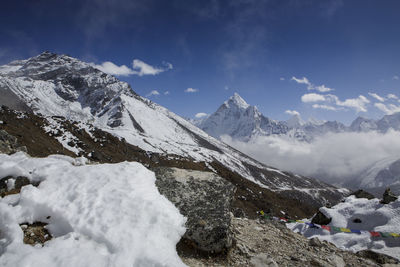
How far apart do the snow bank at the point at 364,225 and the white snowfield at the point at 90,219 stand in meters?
13.4

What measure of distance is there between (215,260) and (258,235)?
4.24 m

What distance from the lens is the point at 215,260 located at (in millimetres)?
A: 8305

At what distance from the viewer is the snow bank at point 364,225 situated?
48.7ft

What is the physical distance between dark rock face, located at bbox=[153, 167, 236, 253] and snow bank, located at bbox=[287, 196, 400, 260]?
10.7m

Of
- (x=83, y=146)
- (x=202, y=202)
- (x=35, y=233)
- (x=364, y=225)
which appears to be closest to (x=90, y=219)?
(x=35, y=233)

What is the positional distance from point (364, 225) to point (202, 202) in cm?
1454

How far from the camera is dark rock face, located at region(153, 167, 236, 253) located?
8.57 metres

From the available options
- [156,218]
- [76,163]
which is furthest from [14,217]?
[76,163]

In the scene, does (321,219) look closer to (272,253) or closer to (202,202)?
(272,253)

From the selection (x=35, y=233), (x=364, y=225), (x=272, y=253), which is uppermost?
(x=364, y=225)

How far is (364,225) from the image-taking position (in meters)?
17.5

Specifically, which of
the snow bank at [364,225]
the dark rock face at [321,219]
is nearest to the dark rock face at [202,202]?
the snow bank at [364,225]

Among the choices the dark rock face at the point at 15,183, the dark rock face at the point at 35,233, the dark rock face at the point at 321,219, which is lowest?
the dark rock face at the point at 35,233

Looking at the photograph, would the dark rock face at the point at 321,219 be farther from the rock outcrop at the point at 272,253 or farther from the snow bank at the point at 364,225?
the rock outcrop at the point at 272,253
